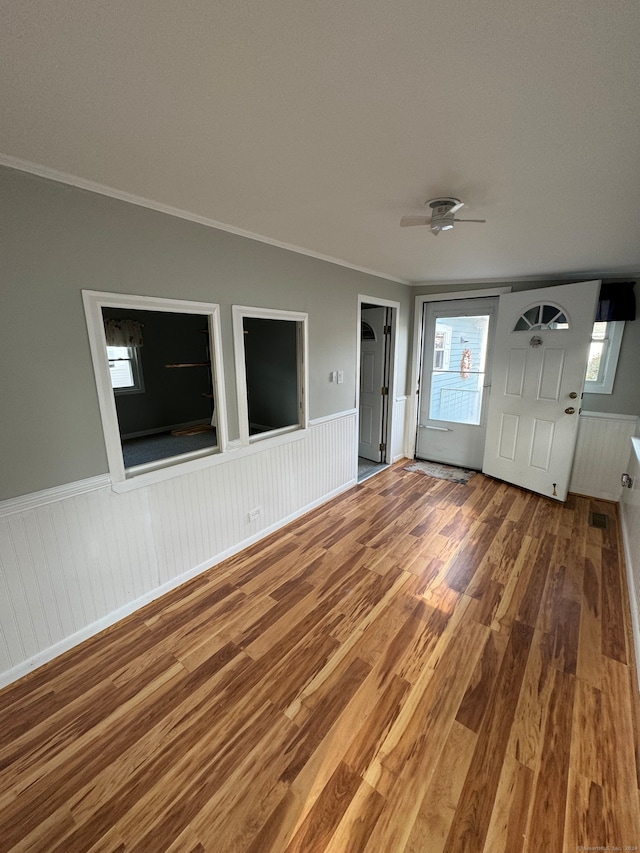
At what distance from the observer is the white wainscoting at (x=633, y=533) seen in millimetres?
2000

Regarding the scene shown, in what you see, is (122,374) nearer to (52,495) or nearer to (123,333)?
(123,333)

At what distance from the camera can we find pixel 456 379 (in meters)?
4.36

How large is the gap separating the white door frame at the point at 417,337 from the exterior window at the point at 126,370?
3.51 meters

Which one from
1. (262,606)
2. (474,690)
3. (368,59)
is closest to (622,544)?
(474,690)

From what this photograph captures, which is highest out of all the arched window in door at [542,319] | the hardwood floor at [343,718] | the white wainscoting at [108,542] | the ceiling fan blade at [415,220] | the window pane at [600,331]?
the ceiling fan blade at [415,220]

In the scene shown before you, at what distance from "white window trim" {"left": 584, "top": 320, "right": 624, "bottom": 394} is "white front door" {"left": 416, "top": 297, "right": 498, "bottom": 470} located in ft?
3.36

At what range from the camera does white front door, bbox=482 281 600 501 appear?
326 centimetres

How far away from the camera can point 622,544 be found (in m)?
2.85

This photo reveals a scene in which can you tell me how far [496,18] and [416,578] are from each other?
2631 mm

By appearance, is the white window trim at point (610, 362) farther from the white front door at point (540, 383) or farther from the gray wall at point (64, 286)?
the gray wall at point (64, 286)

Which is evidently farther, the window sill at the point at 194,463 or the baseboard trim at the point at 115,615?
the window sill at the point at 194,463

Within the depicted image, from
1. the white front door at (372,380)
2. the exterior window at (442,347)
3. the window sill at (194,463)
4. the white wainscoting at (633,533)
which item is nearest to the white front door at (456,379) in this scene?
the exterior window at (442,347)

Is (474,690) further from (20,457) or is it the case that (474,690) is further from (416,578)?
(20,457)

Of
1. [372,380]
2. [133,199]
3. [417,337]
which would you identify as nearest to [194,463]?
[133,199]
